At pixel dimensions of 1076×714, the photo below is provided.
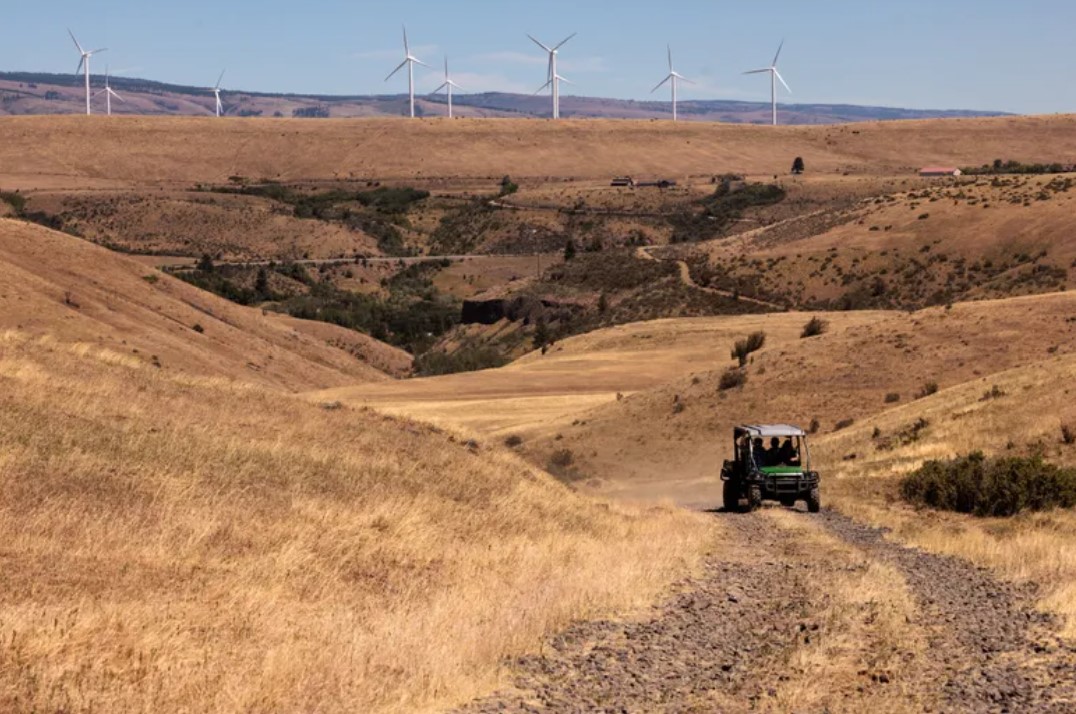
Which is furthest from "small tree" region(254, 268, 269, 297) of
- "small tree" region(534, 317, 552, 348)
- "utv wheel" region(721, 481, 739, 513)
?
"utv wheel" region(721, 481, 739, 513)

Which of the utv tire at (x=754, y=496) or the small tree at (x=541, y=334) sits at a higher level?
the utv tire at (x=754, y=496)

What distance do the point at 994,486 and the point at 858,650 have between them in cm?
1761

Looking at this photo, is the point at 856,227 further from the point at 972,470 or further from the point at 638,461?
the point at 972,470

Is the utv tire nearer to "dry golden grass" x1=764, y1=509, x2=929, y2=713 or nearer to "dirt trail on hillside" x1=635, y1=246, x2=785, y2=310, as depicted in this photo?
"dry golden grass" x1=764, y1=509, x2=929, y2=713

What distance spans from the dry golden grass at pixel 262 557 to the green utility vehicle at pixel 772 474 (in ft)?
13.9

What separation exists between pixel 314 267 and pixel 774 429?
117 m

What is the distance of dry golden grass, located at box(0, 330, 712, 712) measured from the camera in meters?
10.3

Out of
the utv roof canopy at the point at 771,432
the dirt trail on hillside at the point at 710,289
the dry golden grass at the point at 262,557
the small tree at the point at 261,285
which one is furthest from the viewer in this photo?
the small tree at the point at 261,285

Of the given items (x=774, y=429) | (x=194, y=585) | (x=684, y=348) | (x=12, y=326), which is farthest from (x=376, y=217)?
(x=194, y=585)

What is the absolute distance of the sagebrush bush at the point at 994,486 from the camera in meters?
28.4

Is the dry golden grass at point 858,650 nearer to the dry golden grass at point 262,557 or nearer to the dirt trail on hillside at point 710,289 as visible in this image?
the dry golden grass at point 262,557

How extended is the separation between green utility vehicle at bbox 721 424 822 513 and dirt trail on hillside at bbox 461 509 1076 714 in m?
12.3

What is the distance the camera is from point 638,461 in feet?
161

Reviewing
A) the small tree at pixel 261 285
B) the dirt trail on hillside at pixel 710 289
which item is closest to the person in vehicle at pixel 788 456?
the dirt trail on hillside at pixel 710 289
